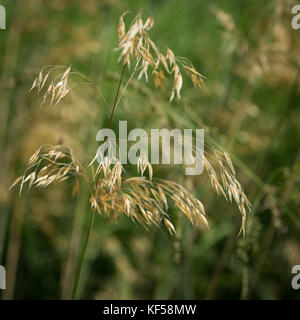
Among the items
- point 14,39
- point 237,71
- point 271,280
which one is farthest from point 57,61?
point 271,280

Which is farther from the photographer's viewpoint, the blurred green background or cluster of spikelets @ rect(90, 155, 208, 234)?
the blurred green background

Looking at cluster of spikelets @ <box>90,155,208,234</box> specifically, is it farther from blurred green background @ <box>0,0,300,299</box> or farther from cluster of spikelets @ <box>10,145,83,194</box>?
blurred green background @ <box>0,0,300,299</box>

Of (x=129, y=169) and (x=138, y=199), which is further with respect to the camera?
(x=129, y=169)

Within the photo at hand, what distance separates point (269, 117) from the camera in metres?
2.76

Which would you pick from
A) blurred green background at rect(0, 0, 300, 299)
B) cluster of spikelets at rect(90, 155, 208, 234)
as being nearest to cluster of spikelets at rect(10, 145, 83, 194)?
cluster of spikelets at rect(90, 155, 208, 234)

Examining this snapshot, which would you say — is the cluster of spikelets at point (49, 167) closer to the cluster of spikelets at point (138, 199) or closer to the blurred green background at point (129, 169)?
the cluster of spikelets at point (138, 199)

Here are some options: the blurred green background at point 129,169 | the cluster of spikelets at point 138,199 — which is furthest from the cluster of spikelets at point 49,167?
the blurred green background at point 129,169

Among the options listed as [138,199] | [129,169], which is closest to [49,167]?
[138,199]

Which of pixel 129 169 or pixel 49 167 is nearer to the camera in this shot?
pixel 49 167

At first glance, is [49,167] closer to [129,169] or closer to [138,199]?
[138,199]

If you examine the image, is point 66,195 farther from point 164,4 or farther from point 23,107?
point 164,4

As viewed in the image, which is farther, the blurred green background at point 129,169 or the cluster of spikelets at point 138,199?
the blurred green background at point 129,169

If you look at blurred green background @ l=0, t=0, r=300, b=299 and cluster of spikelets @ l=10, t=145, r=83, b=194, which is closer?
cluster of spikelets @ l=10, t=145, r=83, b=194

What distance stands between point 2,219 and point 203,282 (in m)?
1.04
